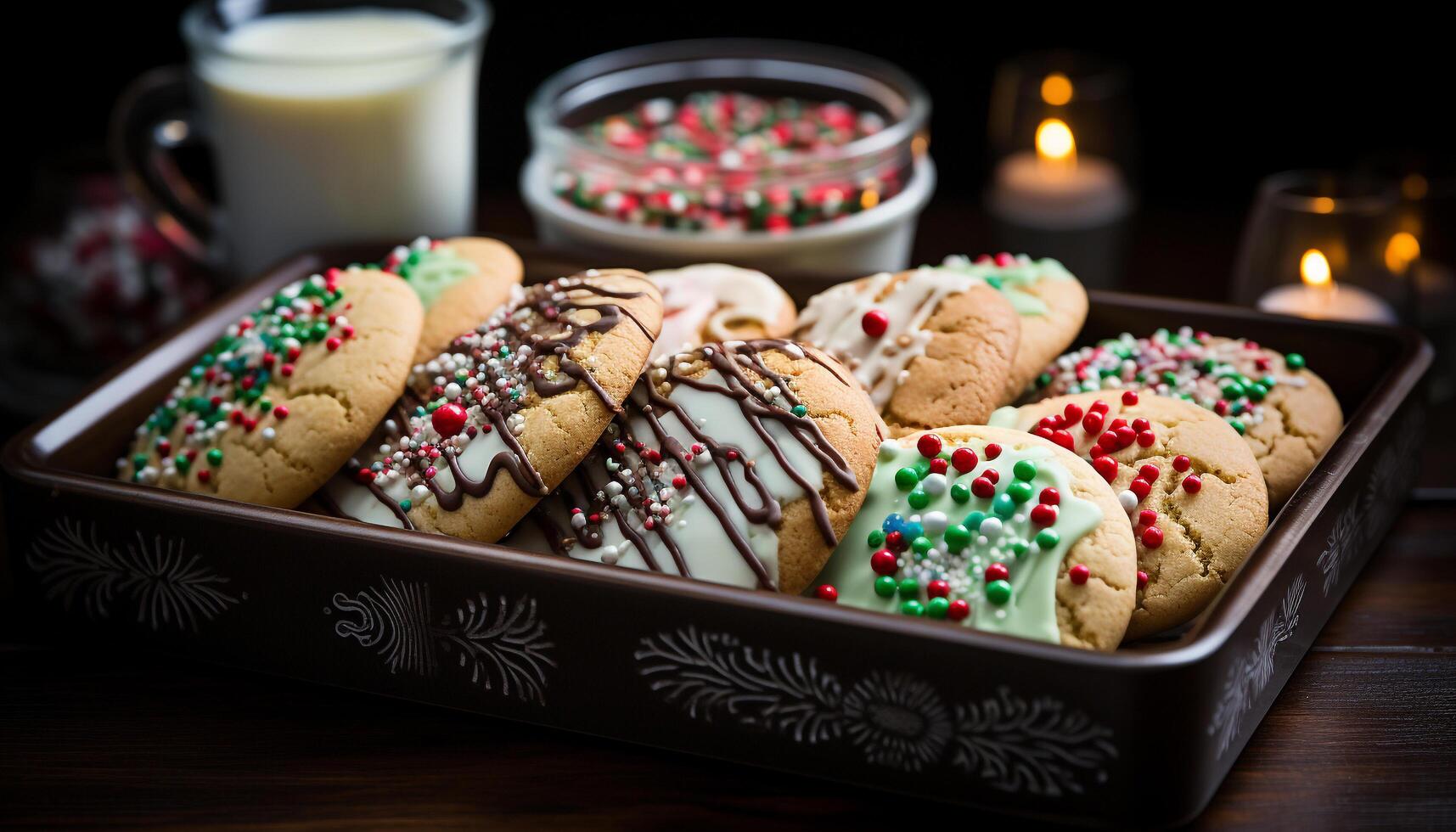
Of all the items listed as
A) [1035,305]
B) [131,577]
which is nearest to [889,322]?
[1035,305]

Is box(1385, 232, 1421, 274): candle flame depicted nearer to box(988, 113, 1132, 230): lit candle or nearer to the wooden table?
box(988, 113, 1132, 230): lit candle

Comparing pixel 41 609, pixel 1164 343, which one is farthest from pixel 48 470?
pixel 1164 343

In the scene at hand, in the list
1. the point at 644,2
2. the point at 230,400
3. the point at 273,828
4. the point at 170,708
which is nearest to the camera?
the point at 273,828

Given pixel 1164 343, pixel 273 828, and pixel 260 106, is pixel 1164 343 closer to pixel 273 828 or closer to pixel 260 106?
pixel 273 828

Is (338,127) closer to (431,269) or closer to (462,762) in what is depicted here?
(431,269)

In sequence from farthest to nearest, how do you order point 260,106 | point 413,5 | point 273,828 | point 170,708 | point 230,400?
point 413,5, point 260,106, point 230,400, point 170,708, point 273,828
